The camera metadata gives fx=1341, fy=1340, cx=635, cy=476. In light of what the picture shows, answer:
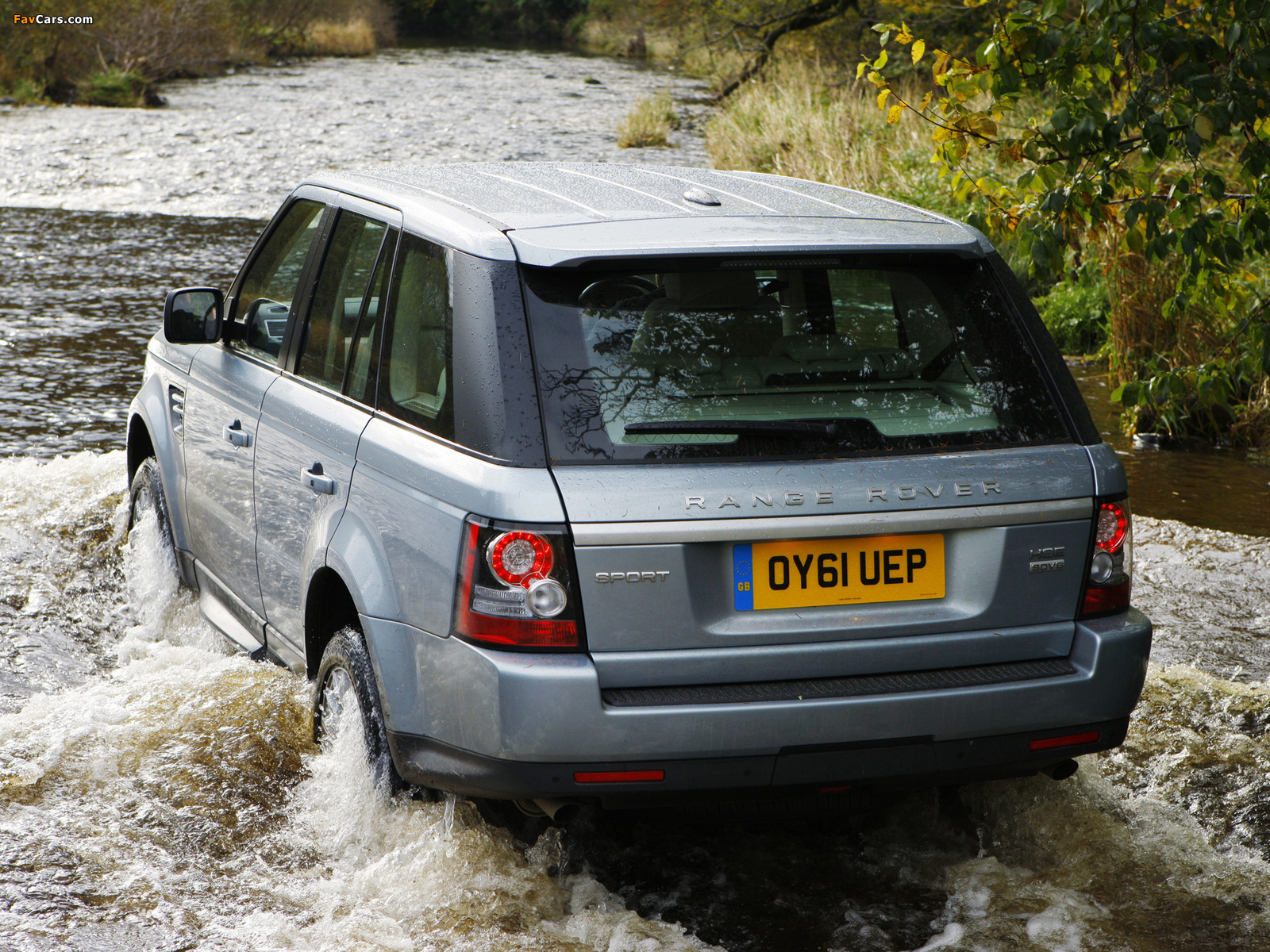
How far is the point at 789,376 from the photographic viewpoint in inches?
126

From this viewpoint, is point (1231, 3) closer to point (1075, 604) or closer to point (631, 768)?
point (1075, 604)

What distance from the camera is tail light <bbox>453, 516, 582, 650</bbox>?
2826 mm

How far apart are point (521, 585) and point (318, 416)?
1.11 metres

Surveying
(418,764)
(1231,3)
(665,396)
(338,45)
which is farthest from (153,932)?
(338,45)

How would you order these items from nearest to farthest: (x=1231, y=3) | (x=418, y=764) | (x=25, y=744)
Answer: (x=418, y=764) → (x=25, y=744) → (x=1231, y=3)

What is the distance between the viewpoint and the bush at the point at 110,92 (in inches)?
1246

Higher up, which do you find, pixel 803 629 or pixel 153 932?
pixel 803 629

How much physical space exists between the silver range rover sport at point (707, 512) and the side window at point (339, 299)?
0.09 m

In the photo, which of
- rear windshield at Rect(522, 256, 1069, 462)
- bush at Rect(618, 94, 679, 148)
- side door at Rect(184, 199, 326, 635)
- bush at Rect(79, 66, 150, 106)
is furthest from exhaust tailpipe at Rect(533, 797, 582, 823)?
bush at Rect(79, 66, 150, 106)

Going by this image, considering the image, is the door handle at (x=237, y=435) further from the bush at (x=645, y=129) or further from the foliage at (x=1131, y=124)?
the bush at (x=645, y=129)

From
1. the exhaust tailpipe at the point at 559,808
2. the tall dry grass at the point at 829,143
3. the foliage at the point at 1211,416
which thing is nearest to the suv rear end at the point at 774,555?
the exhaust tailpipe at the point at 559,808

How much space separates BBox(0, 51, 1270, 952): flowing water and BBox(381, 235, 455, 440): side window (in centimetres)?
93

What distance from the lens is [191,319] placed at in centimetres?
454

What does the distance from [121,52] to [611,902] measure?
35904 millimetres
